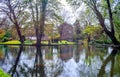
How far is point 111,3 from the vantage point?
34844mm

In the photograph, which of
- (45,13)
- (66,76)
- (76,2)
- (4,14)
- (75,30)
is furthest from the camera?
(75,30)

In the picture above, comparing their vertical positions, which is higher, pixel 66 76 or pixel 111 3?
pixel 111 3

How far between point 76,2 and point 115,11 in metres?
5.69

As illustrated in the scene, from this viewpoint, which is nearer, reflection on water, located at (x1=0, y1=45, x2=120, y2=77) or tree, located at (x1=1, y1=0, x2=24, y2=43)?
reflection on water, located at (x1=0, y1=45, x2=120, y2=77)

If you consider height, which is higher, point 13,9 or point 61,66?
point 13,9

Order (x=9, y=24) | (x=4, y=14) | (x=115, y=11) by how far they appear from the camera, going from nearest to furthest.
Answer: (x=115, y=11) < (x=4, y=14) < (x=9, y=24)

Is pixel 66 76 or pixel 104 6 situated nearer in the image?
pixel 66 76

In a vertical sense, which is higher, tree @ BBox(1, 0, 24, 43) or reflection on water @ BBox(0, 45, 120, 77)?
tree @ BBox(1, 0, 24, 43)

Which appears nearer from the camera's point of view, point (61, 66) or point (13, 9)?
point (61, 66)

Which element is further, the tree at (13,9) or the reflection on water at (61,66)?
the tree at (13,9)

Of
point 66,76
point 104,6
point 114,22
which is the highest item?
point 104,6

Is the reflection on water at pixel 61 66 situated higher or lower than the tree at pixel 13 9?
lower

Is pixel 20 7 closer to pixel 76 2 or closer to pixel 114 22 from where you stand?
pixel 76 2

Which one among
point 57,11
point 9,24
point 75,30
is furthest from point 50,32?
point 75,30
